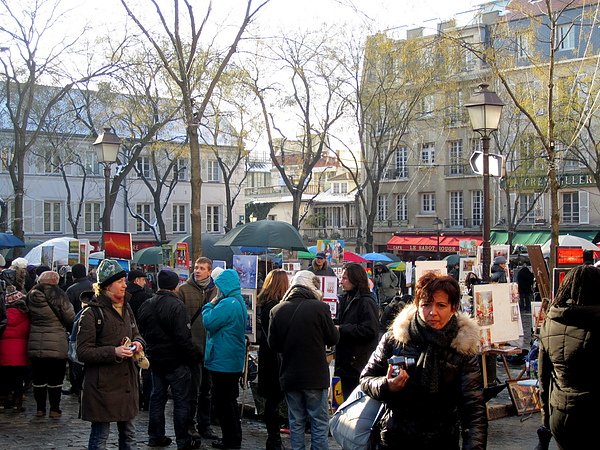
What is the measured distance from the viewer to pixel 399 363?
4199 millimetres

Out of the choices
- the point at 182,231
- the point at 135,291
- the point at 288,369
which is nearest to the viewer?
the point at 288,369

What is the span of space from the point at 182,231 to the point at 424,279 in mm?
52601

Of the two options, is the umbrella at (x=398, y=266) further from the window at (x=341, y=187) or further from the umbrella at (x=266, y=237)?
the window at (x=341, y=187)

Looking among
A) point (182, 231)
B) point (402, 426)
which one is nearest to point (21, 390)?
point (402, 426)

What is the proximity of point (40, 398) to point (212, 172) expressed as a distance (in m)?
47.5

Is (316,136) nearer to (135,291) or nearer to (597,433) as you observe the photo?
(135,291)

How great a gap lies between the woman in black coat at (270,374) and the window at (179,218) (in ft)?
158

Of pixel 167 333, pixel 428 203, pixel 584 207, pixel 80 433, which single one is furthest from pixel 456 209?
pixel 167 333

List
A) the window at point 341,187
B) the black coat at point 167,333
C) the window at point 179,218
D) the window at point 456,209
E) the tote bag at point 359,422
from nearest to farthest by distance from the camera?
the tote bag at point 359,422, the black coat at point 167,333, the window at point 456,209, the window at point 179,218, the window at point 341,187

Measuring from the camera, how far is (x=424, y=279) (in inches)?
177

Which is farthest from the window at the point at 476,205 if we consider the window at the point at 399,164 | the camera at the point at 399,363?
the camera at the point at 399,363

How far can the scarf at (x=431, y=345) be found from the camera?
4.27 m

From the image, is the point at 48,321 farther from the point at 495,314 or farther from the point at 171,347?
the point at 495,314

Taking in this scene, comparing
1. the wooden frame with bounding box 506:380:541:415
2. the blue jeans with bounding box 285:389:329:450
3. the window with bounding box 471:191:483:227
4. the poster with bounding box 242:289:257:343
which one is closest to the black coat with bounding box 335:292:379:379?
the blue jeans with bounding box 285:389:329:450
